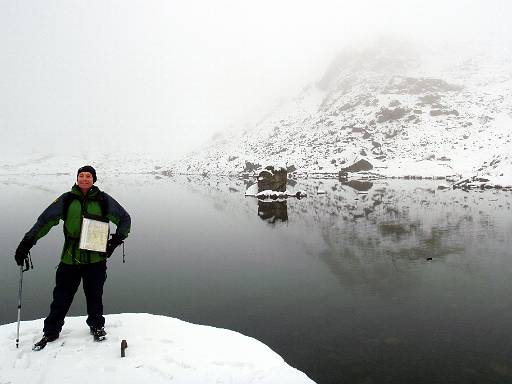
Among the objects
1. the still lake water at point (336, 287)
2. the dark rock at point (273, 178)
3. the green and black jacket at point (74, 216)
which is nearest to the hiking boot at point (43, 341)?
the green and black jacket at point (74, 216)

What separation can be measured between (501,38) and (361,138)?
13134 centimetres

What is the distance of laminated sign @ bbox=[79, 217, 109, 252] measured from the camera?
273 inches

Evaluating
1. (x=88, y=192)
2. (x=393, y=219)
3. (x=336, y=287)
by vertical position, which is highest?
(x=88, y=192)

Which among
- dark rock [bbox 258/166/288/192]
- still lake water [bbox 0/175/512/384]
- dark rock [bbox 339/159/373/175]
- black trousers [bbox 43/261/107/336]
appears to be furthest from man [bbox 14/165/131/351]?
dark rock [bbox 339/159/373/175]

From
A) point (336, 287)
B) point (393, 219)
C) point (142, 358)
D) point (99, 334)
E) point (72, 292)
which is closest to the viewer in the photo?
point (142, 358)

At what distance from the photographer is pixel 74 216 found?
6965 millimetres

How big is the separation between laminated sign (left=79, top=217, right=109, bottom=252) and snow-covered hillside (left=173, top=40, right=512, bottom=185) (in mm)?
56682

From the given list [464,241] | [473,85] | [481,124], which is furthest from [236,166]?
[464,241]

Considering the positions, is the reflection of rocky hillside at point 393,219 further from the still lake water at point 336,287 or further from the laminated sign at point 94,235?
the laminated sign at point 94,235

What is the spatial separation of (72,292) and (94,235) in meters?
1.20

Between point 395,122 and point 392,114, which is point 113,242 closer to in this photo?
point 395,122

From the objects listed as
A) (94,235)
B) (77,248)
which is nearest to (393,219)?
(94,235)

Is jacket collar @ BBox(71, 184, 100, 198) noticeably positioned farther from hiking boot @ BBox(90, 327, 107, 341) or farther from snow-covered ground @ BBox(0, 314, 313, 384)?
snow-covered ground @ BBox(0, 314, 313, 384)

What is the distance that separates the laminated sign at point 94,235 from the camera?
22.8 ft
